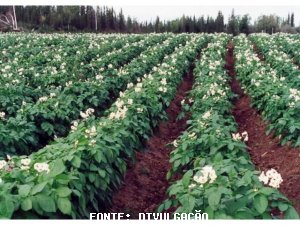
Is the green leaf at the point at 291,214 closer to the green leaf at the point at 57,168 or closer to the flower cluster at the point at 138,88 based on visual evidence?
the green leaf at the point at 57,168

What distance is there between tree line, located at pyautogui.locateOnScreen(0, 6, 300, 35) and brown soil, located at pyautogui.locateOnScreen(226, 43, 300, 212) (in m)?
34.6

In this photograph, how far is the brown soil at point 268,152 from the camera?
524 centimetres

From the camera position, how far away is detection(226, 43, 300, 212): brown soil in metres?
5.24

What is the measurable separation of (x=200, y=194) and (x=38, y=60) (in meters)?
10.7

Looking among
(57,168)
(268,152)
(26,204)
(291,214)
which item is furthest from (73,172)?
(268,152)

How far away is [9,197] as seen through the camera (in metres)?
3.08

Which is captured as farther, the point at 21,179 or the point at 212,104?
the point at 212,104

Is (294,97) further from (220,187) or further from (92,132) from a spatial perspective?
(220,187)

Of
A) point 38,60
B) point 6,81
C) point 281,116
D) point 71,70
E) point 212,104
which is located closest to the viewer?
point 281,116

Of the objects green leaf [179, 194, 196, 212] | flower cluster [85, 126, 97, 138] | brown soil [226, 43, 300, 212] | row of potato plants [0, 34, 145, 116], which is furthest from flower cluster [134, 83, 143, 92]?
green leaf [179, 194, 196, 212]

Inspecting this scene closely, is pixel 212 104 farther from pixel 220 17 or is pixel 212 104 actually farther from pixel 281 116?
pixel 220 17

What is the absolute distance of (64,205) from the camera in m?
3.22

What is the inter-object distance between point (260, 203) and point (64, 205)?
131 cm

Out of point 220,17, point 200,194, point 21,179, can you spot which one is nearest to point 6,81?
point 21,179
